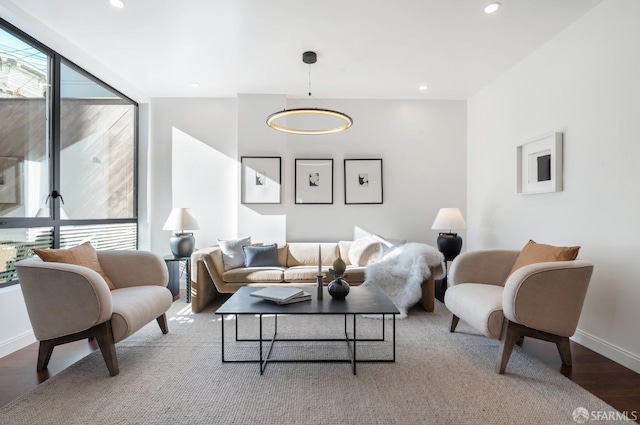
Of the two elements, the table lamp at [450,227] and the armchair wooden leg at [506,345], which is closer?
the armchair wooden leg at [506,345]

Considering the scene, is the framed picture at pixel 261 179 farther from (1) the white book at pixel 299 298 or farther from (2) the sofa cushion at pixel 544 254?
(2) the sofa cushion at pixel 544 254

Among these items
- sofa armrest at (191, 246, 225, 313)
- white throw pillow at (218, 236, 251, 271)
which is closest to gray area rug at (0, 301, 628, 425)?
sofa armrest at (191, 246, 225, 313)

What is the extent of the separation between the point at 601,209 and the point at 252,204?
360 cm

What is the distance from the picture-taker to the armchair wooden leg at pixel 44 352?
6.64ft

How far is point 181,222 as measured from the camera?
369cm

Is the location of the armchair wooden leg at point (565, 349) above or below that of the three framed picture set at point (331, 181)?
below

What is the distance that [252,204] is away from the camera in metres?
4.23

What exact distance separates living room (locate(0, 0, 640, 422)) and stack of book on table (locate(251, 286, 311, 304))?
1.94 m

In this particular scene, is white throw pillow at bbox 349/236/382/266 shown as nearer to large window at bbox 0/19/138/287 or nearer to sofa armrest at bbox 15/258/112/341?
sofa armrest at bbox 15/258/112/341

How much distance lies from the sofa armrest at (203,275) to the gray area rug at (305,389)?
756 mm

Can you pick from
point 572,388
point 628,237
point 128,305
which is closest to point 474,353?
point 572,388

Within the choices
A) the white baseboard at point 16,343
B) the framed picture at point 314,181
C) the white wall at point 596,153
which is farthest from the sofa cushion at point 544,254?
the white baseboard at point 16,343

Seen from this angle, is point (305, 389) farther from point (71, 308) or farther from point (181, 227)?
point (181, 227)

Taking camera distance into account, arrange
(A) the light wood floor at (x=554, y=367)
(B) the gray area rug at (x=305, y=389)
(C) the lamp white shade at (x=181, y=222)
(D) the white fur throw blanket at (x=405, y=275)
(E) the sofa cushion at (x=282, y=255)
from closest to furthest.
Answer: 1. (B) the gray area rug at (x=305, y=389)
2. (A) the light wood floor at (x=554, y=367)
3. (D) the white fur throw blanket at (x=405, y=275)
4. (C) the lamp white shade at (x=181, y=222)
5. (E) the sofa cushion at (x=282, y=255)
